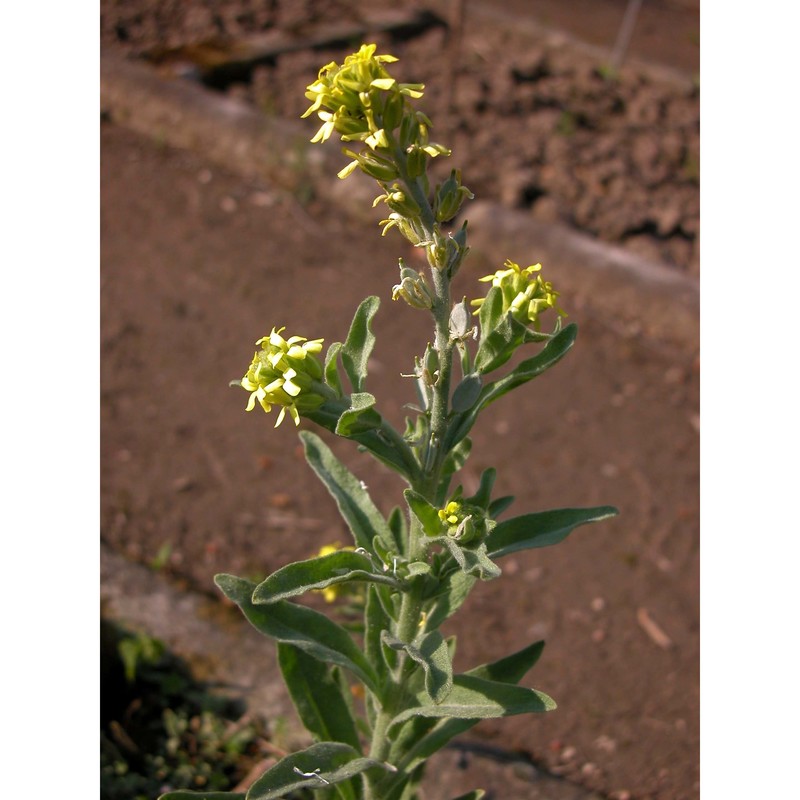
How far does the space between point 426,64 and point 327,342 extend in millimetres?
3024

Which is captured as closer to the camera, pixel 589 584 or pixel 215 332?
pixel 589 584

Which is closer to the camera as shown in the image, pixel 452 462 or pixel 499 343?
pixel 499 343

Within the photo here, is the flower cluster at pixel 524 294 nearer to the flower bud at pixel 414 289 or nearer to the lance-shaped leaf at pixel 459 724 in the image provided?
the flower bud at pixel 414 289

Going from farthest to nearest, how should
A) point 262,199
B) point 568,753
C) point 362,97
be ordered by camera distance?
point 262,199
point 568,753
point 362,97

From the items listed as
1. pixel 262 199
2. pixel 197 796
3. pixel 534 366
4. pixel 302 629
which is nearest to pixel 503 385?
pixel 534 366

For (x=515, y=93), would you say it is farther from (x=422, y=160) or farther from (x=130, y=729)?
(x=422, y=160)

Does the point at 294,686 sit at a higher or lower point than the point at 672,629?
higher

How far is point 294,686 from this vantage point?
6.61 ft

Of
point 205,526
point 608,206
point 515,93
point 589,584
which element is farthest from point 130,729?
point 515,93

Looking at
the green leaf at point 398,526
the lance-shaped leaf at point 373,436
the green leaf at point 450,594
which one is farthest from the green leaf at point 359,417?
the green leaf at point 398,526

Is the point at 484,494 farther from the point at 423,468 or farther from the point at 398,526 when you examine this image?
the point at 398,526

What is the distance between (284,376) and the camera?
60.5 inches

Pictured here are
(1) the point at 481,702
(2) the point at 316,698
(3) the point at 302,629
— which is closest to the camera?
(1) the point at 481,702

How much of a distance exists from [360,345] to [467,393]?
209 millimetres
